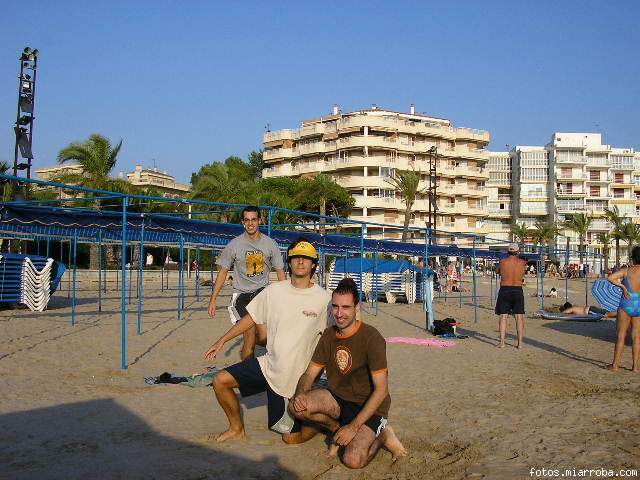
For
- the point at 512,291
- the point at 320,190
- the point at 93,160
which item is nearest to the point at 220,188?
the point at 93,160

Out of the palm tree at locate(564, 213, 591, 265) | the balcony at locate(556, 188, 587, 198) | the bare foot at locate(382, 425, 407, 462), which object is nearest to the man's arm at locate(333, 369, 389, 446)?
the bare foot at locate(382, 425, 407, 462)

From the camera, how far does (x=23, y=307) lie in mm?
17109

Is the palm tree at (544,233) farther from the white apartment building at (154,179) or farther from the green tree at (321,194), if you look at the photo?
the white apartment building at (154,179)

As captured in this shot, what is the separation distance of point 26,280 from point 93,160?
19244 millimetres

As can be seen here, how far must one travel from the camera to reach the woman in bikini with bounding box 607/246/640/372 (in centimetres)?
806

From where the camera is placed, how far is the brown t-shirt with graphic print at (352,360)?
428 cm

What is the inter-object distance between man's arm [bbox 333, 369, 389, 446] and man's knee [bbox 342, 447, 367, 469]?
0.22 ft

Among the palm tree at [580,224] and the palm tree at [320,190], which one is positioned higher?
the palm tree at [320,190]

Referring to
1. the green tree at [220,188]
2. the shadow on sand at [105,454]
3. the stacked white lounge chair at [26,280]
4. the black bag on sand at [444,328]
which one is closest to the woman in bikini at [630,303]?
the black bag on sand at [444,328]

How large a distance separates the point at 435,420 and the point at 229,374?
2.00 meters

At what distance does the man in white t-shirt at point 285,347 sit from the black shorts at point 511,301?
21.4ft

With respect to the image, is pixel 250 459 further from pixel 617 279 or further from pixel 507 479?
pixel 617 279

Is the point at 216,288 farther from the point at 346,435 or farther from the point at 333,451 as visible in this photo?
the point at 346,435

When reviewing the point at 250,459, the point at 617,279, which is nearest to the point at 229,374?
the point at 250,459
